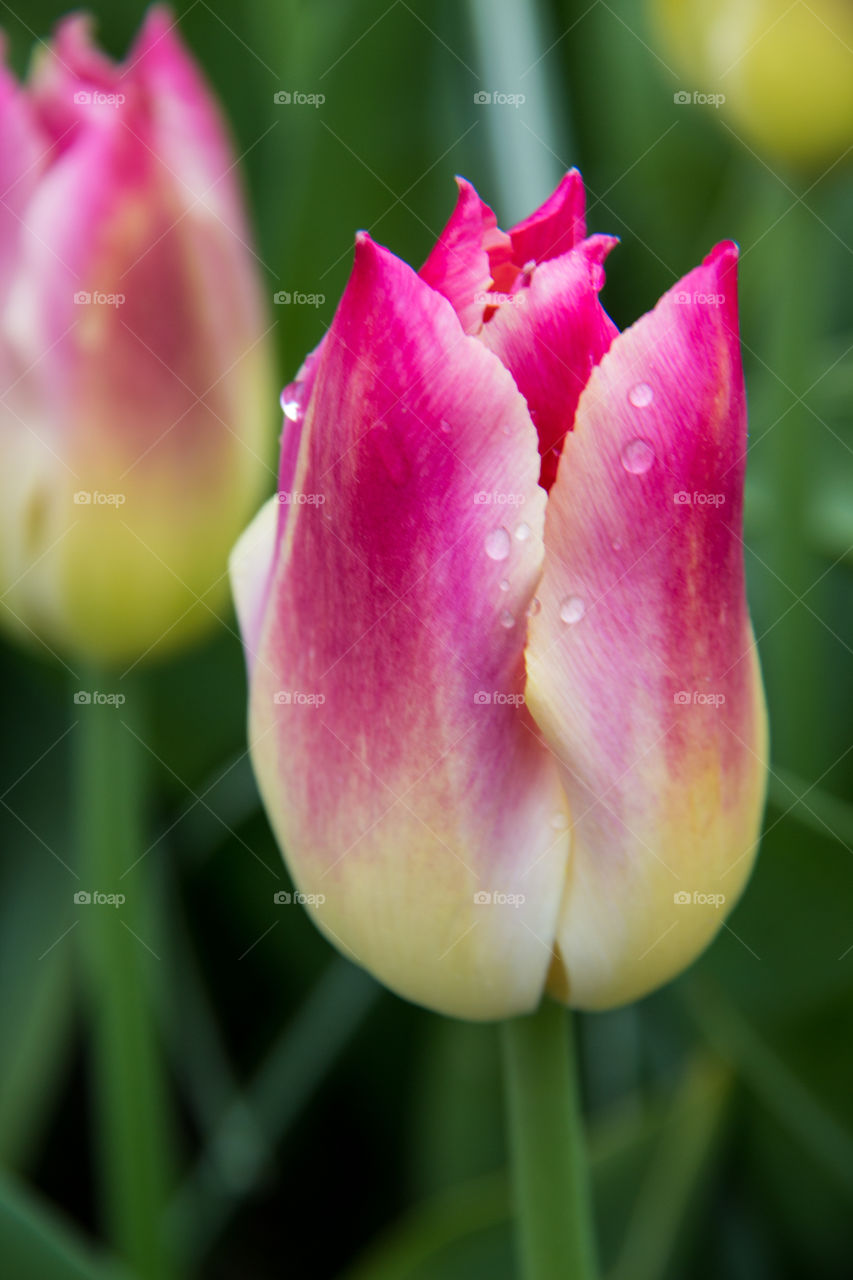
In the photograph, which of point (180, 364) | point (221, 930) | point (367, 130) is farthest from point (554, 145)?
point (221, 930)

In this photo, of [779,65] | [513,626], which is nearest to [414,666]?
[513,626]

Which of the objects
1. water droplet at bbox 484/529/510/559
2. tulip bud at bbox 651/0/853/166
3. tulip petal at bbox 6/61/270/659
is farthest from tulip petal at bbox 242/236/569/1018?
tulip bud at bbox 651/0/853/166

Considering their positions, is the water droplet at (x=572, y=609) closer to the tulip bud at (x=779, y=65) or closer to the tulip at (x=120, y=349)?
the tulip at (x=120, y=349)

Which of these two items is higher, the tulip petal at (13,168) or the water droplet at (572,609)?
the tulip petal at (13,168)

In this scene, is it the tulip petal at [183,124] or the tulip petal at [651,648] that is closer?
the tulip petal at [651,648]

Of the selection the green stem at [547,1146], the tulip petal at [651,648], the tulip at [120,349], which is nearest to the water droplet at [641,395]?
the tulip petal at [651,648]

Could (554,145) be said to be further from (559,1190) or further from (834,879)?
(559,1190)
